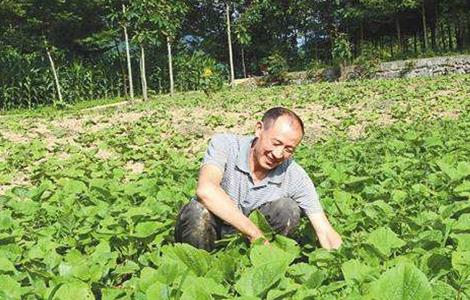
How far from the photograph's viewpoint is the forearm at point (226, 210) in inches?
130

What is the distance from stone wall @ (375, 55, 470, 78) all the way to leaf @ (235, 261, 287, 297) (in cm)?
2334

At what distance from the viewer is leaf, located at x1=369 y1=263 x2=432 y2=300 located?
1868 millimetres

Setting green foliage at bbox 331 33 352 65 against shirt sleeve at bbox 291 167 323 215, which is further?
green foliage at bbox 331 33 352 65

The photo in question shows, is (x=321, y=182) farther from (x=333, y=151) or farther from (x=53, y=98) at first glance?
(x=53, y=98)

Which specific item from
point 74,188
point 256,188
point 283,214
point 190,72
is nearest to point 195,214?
point 256,188

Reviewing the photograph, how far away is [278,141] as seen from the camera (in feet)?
11.2

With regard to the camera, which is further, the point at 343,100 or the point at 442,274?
the point at 343,100

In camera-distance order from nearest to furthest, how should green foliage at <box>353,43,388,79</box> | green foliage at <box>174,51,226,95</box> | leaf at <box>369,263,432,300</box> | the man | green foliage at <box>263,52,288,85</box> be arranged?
leaf at <box>369,263,432,300</box> < the man < green foliage at <box>353,43,388,79</box> < green foliage at <box>263,52,288,85</box> < green foliage at <box>174,51,226,95</box>

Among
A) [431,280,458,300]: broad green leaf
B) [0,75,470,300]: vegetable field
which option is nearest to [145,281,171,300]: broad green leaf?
[0,75,470,300]: vegetable field

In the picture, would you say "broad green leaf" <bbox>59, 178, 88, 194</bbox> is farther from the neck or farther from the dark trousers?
the neck

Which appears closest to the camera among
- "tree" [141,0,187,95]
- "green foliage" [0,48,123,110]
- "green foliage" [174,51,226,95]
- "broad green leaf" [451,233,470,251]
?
"broad green leaf" [451,233,470,251]

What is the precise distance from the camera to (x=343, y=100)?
1438cm

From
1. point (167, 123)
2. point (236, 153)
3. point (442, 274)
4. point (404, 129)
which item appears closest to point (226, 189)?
point (236, 153)

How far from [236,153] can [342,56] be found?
86.8 feet
